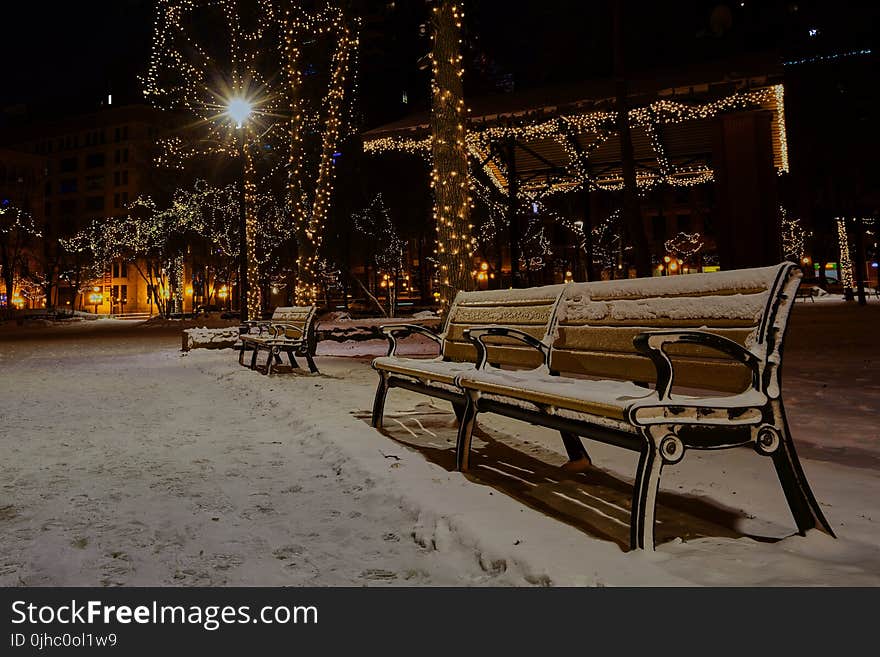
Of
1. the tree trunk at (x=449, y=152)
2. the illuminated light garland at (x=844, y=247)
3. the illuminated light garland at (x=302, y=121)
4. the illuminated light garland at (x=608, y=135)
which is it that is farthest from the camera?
the illuminated light garland at (x=844, y=247)

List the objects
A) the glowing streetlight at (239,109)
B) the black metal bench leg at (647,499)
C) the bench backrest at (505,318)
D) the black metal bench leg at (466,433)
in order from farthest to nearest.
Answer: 1. the glowing streetlight at (239,109)
2. the bench backrest at (505,318)
3. the black metal bench leg at (466,433)
4. the black metal bench leg at (647,499)

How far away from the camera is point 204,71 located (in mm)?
18094

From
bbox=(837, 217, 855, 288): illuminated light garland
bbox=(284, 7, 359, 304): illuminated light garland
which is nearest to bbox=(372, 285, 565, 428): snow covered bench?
bbox=(284, 7, 359, 304): illuminated light garland

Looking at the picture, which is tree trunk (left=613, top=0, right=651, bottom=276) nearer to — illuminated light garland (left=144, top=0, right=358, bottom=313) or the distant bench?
illuminated light garland (left=144, top=0, right=358, bottom=313)

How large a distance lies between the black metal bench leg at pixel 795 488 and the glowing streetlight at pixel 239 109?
653 inches

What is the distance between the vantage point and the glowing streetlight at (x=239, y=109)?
1678cm

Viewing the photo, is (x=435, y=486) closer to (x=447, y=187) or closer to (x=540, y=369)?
(x=540, y=369)

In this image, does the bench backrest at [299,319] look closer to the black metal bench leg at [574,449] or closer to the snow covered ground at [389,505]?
the snow covered ground at [389,505]

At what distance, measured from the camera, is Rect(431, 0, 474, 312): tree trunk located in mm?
8531

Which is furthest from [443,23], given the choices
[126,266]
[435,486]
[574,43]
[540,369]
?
[126,266]

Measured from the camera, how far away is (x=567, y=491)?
3486 mm

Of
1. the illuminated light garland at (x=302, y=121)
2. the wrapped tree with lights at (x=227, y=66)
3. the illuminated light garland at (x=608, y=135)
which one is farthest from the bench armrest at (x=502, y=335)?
the wrapped tree with lights at (x=227, y=66)

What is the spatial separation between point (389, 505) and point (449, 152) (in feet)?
19.9
